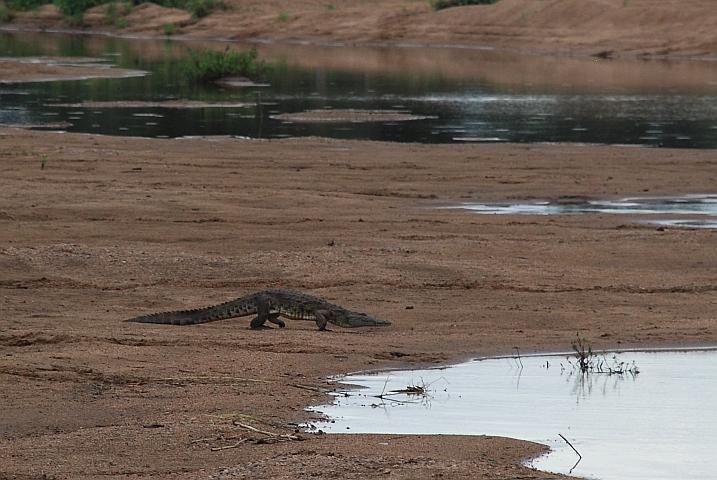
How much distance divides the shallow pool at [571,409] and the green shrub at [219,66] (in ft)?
112

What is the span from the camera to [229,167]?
19016mm

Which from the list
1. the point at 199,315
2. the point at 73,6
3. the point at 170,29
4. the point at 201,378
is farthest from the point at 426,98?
the point at 73,6

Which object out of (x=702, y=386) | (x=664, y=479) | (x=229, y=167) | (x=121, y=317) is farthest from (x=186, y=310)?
(x=229, y=167)

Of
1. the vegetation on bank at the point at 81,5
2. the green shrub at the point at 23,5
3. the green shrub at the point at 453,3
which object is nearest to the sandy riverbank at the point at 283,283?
the green shrub at the point at 453,3

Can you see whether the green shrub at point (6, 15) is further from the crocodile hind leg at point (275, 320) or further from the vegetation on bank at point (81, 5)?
the crocodile hind leg at point (275, 320)

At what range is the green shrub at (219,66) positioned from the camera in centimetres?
4119

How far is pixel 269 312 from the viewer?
28.8 ft

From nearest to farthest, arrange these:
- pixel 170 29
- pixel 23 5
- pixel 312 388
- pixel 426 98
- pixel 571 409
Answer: pixel 571 409 < pixel 312 388 < pixel 426 98 < pixel 170 29 < pixel 23 5

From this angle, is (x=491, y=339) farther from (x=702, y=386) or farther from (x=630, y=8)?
(x=630, y=8)

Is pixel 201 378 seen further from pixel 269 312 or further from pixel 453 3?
pixel 453 3

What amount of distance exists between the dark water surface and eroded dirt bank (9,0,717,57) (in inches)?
99.8

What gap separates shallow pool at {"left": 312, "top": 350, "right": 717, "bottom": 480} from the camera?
591 centimetres

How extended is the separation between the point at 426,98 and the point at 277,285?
26894 mm

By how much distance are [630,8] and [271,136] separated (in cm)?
3634
